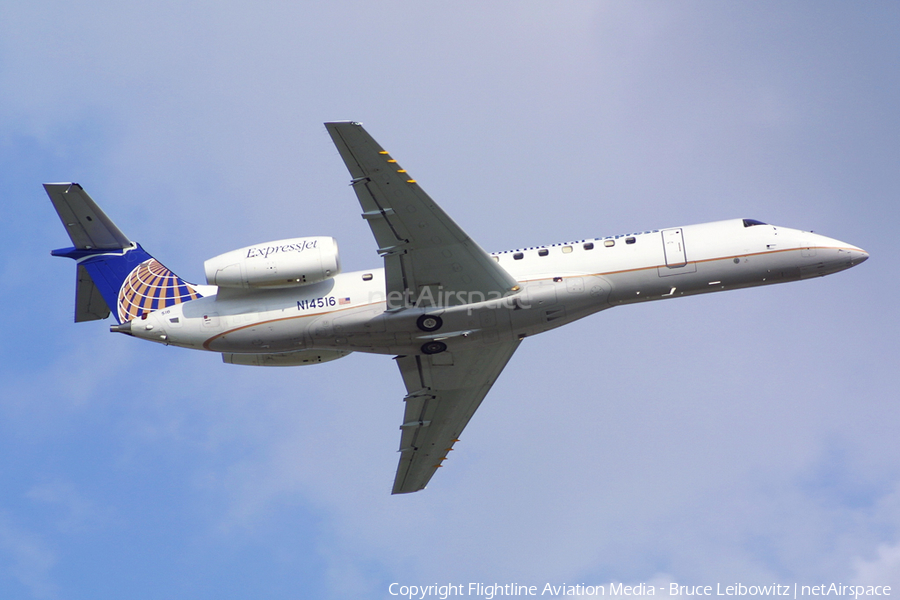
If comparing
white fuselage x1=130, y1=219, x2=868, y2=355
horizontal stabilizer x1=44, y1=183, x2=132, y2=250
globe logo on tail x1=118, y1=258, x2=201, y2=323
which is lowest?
white fuselage x1=130, y1=219, x2=868, y2=355

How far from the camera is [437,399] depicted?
34594 mm

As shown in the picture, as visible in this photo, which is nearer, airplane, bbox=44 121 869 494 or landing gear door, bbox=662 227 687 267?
airplane, bbox=44 121 869 494

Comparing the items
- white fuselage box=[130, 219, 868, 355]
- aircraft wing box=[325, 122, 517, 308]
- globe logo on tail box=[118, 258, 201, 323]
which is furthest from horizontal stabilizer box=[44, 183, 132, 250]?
aircraft wing box=[325, 122, 517, 308]

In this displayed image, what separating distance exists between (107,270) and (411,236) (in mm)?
11967

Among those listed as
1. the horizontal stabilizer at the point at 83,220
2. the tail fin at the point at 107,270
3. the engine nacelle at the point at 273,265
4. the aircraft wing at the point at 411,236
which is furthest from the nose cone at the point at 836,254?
the horizontal stabilizer at the point at 83,220

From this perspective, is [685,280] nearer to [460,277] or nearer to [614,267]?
[614,267]

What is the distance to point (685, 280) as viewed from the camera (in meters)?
30.2

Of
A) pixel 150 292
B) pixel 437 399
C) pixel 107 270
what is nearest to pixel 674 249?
pixel 437 399

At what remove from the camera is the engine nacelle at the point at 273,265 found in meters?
29.5

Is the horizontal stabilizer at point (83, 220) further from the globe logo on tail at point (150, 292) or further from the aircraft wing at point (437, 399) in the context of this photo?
the aircraft wing at point (437, 399)

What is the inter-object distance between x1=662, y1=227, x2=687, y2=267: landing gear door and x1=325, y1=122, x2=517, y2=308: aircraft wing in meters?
5.20

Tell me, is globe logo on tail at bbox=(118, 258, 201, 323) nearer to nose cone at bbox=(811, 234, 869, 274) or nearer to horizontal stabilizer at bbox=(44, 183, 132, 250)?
horizontal stabilizer at bbox=(44, 183, 132, 250)

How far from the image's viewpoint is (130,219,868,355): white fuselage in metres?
29.7

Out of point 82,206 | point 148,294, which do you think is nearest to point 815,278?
point 148,294
